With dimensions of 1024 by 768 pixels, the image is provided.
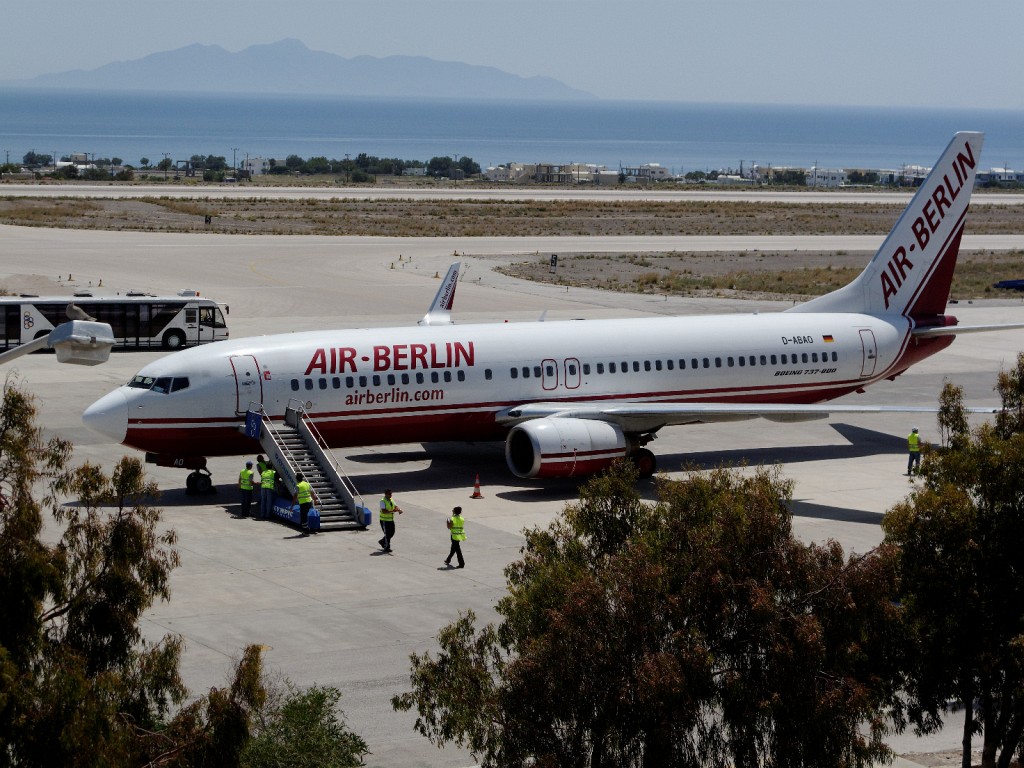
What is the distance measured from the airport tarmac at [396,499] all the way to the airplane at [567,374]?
1.58m

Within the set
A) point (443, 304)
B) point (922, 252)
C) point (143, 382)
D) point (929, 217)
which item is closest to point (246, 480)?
point (143, 382)

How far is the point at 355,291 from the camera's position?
259 ft

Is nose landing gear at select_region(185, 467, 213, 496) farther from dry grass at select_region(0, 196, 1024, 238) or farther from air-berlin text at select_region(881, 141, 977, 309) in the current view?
dry grass at select_region(0, 196, 1024, 238)

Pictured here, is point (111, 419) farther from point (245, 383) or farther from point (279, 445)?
point (279, 445)

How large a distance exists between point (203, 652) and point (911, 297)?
29232mm

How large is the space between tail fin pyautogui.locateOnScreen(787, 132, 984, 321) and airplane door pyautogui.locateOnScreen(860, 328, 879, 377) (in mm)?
1618

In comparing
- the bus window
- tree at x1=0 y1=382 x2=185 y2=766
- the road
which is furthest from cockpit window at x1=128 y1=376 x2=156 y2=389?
the road

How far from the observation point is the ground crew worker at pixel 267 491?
34469 mm

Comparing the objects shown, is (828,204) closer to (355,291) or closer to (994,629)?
(355,291)

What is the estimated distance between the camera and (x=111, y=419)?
35.6 metres

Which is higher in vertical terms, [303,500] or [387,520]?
[387,520]

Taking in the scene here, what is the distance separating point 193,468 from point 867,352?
20643 millimetres

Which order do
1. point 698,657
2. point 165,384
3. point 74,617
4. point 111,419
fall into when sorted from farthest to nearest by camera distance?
point 165,384 → point 111,419 → point 698,657 → point 74,617

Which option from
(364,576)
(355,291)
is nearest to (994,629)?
(364,576)
